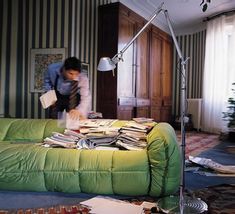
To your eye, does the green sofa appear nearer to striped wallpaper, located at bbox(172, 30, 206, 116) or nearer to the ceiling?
the ceiling

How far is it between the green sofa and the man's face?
0.85 metres

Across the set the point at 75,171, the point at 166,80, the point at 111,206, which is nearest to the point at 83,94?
the point at 75,171

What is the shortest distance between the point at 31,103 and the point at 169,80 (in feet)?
13.5

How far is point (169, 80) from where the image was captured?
7.69 meters

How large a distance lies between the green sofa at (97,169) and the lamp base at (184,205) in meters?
0.12

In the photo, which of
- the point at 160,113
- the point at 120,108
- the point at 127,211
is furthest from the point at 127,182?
the point at 160,113

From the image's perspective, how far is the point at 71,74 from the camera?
291 cm

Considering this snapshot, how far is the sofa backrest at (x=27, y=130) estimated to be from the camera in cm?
309

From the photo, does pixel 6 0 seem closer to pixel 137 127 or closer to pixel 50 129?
pixel 50 129

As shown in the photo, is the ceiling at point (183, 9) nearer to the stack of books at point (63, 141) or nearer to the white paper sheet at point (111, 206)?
the stack of books at point (63, 141)

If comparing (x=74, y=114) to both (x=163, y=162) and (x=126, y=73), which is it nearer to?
(x=163, y=162)

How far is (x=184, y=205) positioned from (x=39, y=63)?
3544 millimetres

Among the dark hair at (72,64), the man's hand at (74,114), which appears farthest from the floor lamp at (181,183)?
the man's hand at (74,114)

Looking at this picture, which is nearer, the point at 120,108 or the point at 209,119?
the point at 120,108
